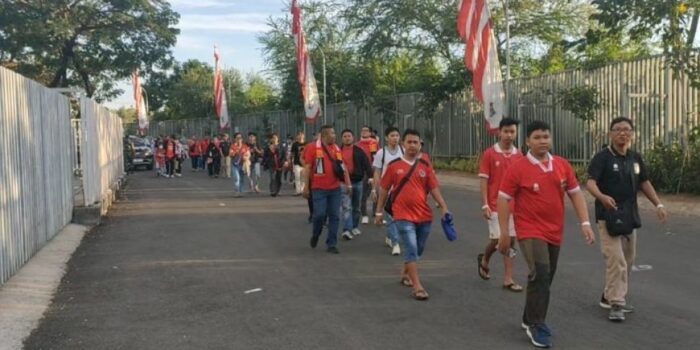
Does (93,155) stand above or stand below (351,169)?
above

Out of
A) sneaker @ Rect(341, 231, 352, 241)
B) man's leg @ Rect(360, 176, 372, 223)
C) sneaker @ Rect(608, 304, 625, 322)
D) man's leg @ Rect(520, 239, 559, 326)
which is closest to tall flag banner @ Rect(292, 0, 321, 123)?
man's leg @ Rect(360, 176, 372, 223)

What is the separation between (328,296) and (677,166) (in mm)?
12000

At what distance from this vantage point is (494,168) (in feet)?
25.6

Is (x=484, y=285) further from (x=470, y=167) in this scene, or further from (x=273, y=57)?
(x=273, y=57)

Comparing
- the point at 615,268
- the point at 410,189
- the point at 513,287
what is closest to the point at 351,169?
the point at 410,189

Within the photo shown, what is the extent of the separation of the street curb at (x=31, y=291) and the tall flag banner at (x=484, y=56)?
10115mm

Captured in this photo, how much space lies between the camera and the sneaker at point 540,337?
18.2ft

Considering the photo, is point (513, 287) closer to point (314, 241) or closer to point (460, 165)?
point (314, 241)

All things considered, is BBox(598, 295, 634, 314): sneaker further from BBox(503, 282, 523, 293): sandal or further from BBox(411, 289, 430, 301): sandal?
BBox(411, 289, 430, 301): sandal

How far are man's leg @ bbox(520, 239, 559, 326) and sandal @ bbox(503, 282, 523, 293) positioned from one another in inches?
69.4

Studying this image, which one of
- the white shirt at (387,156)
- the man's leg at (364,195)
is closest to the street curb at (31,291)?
the white shirt at (387,156)

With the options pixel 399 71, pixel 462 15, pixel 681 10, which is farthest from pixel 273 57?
pixel 681 10

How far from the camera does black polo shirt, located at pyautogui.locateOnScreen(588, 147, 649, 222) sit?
653 cm

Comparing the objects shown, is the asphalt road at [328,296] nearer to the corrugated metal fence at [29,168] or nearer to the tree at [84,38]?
the corrugated metal fence at [29,168]
